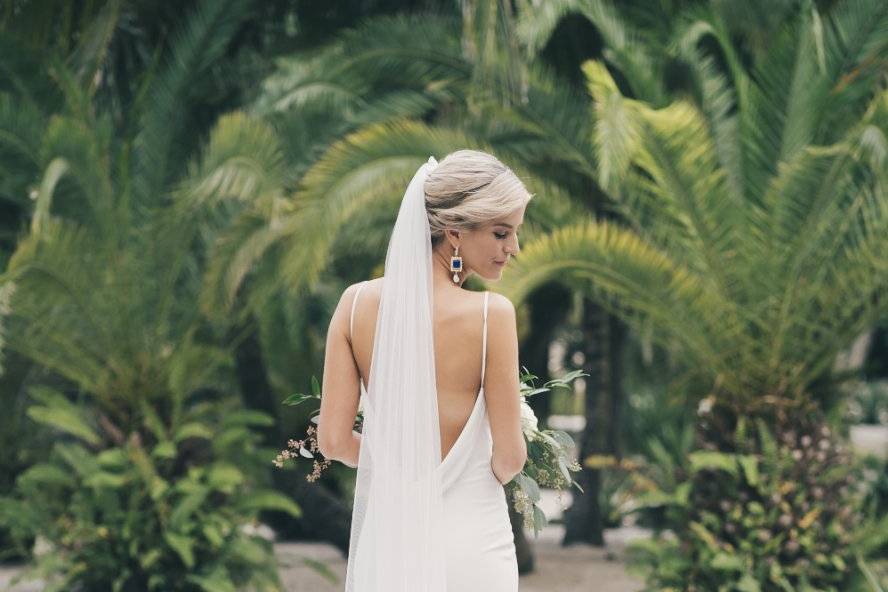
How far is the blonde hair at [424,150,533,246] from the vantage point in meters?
3.03

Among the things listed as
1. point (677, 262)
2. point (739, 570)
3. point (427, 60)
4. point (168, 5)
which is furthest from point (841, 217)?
point (168, 5)

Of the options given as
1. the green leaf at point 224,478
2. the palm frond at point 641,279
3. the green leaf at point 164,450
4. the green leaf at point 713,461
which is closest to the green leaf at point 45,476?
the green leaf at point 164,450

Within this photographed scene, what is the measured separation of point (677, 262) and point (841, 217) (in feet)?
3.67

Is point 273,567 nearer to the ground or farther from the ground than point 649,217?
nearer to the ground

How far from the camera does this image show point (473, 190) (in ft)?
9.98

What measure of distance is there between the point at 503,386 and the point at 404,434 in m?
0.28

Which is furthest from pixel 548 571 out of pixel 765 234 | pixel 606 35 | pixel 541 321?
pixel 606 35

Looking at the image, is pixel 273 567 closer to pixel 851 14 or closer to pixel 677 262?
pixel 677 262

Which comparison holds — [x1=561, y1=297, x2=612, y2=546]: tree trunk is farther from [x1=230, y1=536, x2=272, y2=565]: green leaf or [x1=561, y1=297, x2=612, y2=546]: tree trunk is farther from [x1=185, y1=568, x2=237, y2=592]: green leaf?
[x1=185, y1=568, x2=237, y2=592]: green leaf

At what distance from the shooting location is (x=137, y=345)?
9039mm

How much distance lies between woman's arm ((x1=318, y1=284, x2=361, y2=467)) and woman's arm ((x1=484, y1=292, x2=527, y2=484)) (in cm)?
35

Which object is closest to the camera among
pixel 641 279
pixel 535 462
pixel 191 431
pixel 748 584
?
pixel 535 462

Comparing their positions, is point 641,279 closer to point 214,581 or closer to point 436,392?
point 214,581

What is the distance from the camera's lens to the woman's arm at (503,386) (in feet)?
9.98
